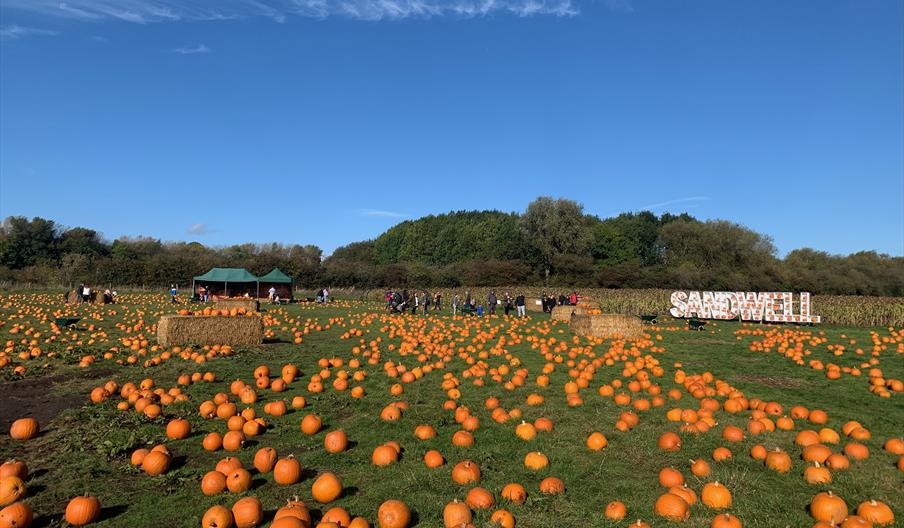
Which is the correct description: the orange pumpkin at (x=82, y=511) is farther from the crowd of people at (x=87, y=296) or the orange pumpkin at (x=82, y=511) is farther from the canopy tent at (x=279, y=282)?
the canopy tent at (x=279, y=282)

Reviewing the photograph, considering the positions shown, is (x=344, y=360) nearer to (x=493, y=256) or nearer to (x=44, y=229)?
(x=493, y=256)

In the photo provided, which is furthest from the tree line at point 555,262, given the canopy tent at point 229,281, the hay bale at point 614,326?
the hay bale at point 614,326

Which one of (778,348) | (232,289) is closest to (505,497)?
(778,348)

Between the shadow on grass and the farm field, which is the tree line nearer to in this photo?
the farm field

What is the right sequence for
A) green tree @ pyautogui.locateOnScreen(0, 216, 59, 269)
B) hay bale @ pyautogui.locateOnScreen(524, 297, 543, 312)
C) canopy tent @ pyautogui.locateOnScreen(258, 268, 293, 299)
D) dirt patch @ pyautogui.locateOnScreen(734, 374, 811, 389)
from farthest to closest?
green tree @ pyautogui.locateOnScreen(0, 216, 59, 269) < canopy tent @ pyautogui.locateOnScreen(258, 268, 293, 299) < hay bale @ pyautogui.locateOnScreen(524, 297, 543, 312) < dirt patch @ pyautogui.locateOnScreen(734, 374, 811, 389)

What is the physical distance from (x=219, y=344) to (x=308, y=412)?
10.3m

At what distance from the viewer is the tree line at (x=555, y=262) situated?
70875 mm

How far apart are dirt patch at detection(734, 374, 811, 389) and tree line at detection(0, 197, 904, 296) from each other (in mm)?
58233

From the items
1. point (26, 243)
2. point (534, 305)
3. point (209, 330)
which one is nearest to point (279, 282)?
point (534, 305)

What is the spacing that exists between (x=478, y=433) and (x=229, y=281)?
49354 mm

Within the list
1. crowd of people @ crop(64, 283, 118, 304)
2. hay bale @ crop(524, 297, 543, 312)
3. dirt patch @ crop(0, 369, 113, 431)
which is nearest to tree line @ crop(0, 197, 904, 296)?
hay bale @ crop(524, 297, 543, 312)

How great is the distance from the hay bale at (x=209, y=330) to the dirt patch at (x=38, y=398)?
426 cm

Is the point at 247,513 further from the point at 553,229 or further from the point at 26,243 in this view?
the point at 26,243

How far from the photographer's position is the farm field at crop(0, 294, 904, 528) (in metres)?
5.57
